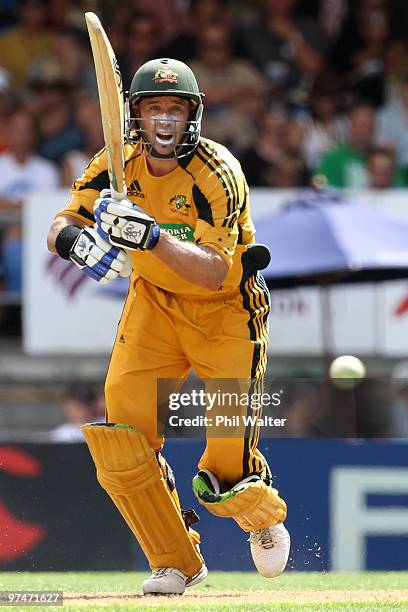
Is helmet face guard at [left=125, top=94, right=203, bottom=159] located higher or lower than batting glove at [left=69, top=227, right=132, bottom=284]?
higher

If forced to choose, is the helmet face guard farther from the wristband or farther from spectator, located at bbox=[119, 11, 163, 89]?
spectator, located at bbox=[119, 11, 163, 89]

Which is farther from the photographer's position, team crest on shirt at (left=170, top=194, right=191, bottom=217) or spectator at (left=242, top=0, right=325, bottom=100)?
spectator at (left=242, top=0, right=325, bottom=100)

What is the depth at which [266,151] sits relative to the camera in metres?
10.7

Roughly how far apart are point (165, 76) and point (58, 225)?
70cm

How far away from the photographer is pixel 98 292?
9.71m

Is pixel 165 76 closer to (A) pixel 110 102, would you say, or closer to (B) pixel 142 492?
(A) pixel 110 102

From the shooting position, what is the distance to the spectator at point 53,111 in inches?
422

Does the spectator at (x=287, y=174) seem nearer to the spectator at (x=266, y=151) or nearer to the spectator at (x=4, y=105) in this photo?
the spectator at (x=266, y=151)

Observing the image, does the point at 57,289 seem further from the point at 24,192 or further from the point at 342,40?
the point at 342,40

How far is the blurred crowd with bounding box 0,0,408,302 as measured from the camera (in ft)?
34.9

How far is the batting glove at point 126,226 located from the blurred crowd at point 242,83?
17.0ft

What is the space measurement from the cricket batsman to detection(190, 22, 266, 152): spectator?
5490 millimetres

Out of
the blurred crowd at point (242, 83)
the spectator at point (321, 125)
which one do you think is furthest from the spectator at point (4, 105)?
the spectator at point (321, 125)

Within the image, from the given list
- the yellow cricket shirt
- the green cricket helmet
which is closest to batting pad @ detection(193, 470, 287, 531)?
the yellow cricket shirt
